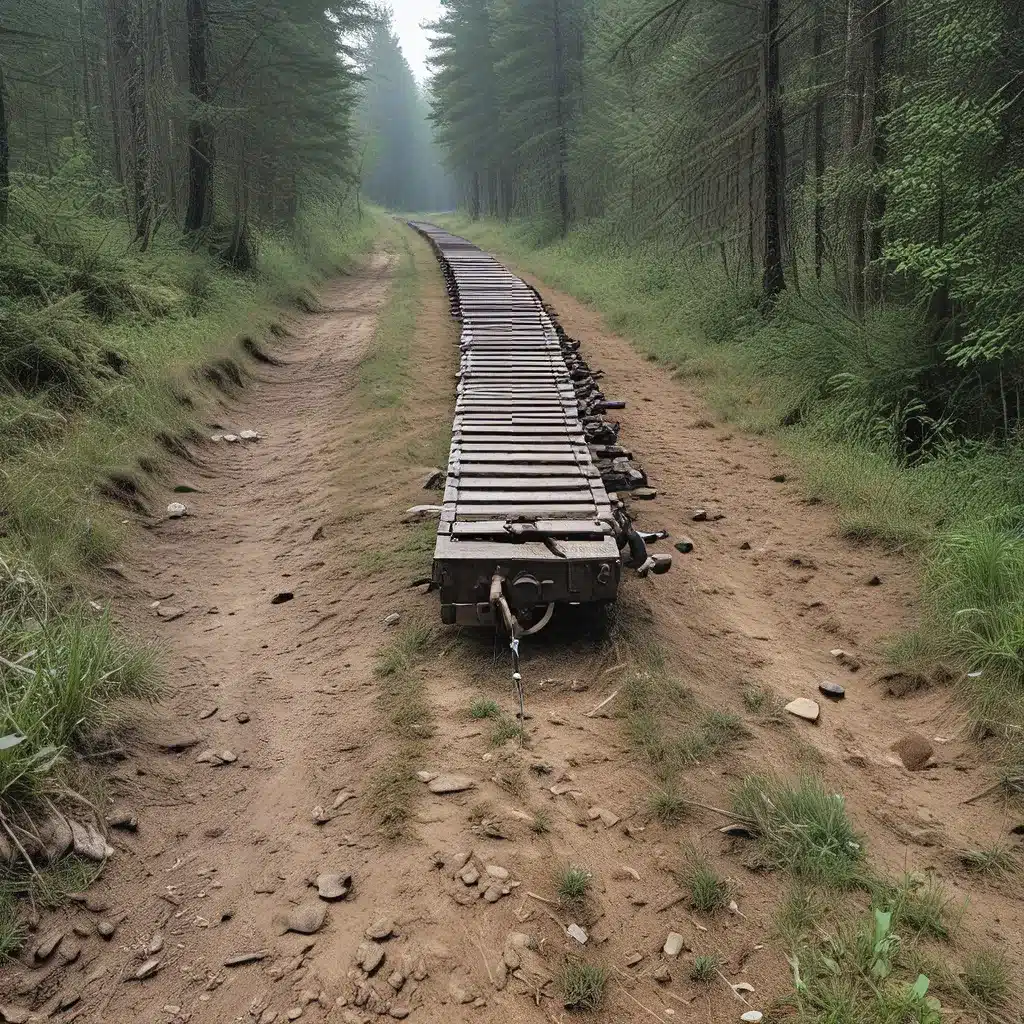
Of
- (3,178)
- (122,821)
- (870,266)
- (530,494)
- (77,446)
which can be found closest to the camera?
(122,821)

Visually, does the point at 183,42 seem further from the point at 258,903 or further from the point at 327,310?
the point at 258,903

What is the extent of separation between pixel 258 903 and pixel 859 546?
4.72 meters

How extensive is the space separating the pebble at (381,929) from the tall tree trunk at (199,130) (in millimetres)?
14506

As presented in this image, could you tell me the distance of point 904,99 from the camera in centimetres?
789

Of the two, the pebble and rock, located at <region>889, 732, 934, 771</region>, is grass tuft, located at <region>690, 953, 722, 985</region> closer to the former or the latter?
the pebble

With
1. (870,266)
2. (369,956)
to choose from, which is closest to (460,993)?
(369,956)

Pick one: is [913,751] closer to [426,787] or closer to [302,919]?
[426,787]

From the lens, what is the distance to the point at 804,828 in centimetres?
295

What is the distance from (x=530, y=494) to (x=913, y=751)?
8.80ft

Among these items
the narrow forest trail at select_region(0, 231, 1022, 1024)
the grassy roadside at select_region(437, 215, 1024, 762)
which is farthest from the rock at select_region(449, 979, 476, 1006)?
the grassy roadside at select_region(437, 215, 1024, 762)

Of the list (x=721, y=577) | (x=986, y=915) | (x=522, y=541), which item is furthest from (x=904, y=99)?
(x=986, y=915)

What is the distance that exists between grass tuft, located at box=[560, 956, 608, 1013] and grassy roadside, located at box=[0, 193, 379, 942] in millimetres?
1758

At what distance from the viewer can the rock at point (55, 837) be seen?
9.33 feet

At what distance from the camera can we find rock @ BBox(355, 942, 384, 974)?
2.46 meters
